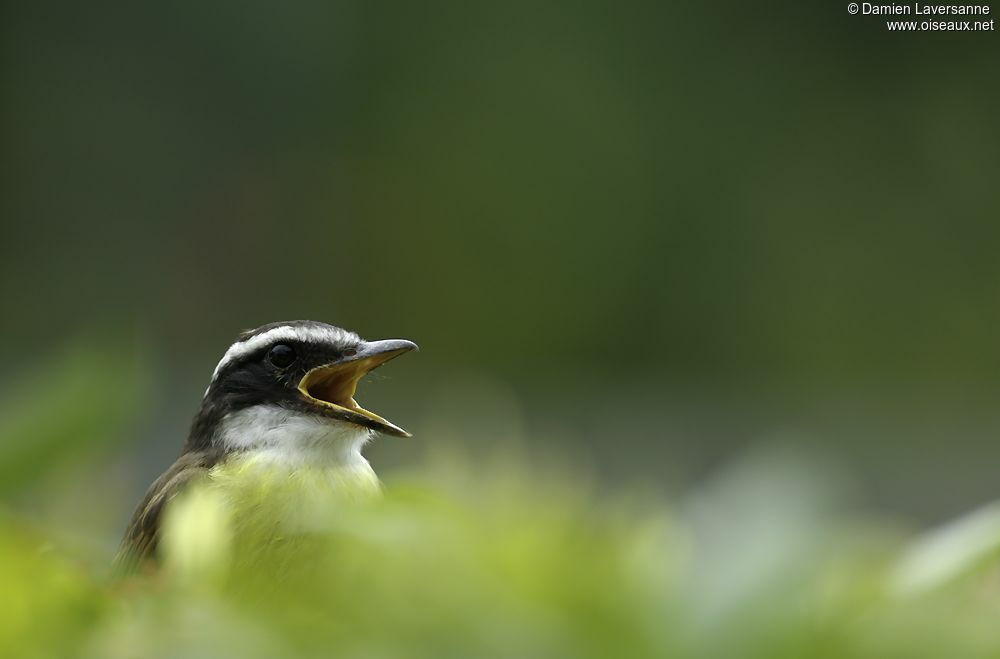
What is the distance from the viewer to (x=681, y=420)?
6.54 meters

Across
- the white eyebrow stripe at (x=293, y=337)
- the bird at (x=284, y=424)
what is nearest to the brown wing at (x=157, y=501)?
the bird at (x=284, y=424)

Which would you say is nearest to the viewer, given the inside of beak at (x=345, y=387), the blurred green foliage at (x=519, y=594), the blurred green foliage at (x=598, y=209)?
the blurred green foliage at (x=519, y=594)

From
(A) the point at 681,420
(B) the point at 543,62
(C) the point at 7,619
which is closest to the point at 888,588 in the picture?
(C) the point at 7,619

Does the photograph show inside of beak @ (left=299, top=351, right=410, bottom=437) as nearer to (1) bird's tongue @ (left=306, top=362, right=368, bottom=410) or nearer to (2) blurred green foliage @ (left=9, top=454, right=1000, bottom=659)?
(1) bird's tongue @ (left=306, top=362, right=368, bottom=410)

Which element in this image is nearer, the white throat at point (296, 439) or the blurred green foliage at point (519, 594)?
the blurred green foliage at point (519, 594)

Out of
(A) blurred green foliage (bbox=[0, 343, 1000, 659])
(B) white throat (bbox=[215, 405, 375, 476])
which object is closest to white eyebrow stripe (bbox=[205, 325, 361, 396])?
(B) white throat (bbox=[215, 405, 375, 476])

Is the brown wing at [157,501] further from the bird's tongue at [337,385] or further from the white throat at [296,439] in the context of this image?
the bird's tongue at [337,385]

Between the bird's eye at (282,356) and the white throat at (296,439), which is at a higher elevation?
the bird's eye at (282,356)

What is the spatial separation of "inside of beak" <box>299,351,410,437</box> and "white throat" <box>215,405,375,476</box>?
0.04 meters

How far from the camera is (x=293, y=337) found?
268 centimetres

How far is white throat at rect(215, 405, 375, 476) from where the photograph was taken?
8.13 ft

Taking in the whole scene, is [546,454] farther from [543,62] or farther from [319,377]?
[543,62]

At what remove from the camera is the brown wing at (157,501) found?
2.16 m

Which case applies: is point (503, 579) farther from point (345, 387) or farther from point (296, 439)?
point (345, 387)
